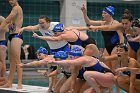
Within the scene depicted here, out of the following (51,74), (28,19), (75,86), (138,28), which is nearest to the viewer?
(138,28)

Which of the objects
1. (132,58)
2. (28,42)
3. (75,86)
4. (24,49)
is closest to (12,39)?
(75,86)

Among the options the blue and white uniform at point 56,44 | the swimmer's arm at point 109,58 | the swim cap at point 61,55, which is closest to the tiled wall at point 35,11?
the blue and white uniform at point 56,44

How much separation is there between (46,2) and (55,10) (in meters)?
0.57

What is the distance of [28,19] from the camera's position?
19.9 meters

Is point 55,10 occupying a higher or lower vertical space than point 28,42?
higher

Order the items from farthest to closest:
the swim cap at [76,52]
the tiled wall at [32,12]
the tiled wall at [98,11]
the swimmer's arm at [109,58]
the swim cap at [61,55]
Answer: the tiled wall at [98,11]
the tiled wall at [32,12]
the swim cap at [61,55]
the swimmer's arm at [109,58]
the swim cap at [76,52]

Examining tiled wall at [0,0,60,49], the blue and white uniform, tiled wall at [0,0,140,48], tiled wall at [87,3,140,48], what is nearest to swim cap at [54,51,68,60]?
the blue and white uniform

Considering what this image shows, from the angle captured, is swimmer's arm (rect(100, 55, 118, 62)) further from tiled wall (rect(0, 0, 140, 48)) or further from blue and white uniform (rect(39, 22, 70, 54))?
tiled wall (rect(0, 0, 140, 48))

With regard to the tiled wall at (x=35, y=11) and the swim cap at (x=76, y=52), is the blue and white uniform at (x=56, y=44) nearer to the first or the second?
the swim cap at (x=76, y=52)

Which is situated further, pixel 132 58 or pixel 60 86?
pixel 60 86

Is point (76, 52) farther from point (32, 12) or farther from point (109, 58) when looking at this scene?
point (32, 12)

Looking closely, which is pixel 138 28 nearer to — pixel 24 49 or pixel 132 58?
pixel 132 58

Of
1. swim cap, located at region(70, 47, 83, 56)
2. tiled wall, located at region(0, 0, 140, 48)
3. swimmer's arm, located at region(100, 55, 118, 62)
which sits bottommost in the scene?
swimmer's arm, located at region(100, 55, 118, 62)

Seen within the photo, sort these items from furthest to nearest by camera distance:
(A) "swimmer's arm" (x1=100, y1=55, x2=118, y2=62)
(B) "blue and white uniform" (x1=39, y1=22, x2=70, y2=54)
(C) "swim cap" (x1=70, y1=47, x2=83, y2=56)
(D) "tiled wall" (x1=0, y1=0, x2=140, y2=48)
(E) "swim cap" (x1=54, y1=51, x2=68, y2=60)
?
(D) "tiled wall" (x1=0, y1=0, x2=140, y2=48) < (B) "blue and white uniform" (x1=39, y1=22, x2=70, y2=54) < (E) "swim cap" (x1=54, y1=51, x2=68, y2=60) < (A) "swimmer's arm" (x1=100, y1=55, x2=118, y2=62) < (C) "swim cap" (x1=70, y1=47, x2=83, y2=56)
